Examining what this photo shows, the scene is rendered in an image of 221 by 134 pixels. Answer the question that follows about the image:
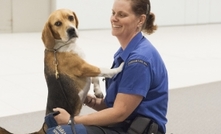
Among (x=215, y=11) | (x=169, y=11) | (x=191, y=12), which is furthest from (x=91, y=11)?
(x=215, y=11)

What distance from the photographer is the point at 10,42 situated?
340 inches

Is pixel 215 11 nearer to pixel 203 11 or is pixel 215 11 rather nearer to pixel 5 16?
pixel 203 11

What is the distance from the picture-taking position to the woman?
8.41 ft

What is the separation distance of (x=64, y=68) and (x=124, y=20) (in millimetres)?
448

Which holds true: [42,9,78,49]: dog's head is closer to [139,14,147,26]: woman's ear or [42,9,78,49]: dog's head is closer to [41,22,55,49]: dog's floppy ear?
[41,22,55,49]: dog's floppy ear

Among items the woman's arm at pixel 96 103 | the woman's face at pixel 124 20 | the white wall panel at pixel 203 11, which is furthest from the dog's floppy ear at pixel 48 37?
the white wall panel at pixel 203 11

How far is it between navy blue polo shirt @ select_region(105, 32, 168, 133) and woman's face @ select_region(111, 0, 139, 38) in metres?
0.06

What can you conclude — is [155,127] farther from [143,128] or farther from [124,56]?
[124,56]

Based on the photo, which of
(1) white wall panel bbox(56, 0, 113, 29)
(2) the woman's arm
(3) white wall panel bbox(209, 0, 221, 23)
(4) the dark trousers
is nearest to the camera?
(4) the dark trousers

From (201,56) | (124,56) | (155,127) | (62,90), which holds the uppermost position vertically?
(124,56)

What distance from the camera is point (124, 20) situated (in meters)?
2.69

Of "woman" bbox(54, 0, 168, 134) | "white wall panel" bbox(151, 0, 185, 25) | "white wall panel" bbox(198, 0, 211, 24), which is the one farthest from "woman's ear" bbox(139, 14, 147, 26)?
"white wall panel" bbox(198, 0, 211, 24)

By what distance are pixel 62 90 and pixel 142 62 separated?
1.67 ft

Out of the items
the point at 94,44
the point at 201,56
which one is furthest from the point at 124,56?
the point at 94,44
